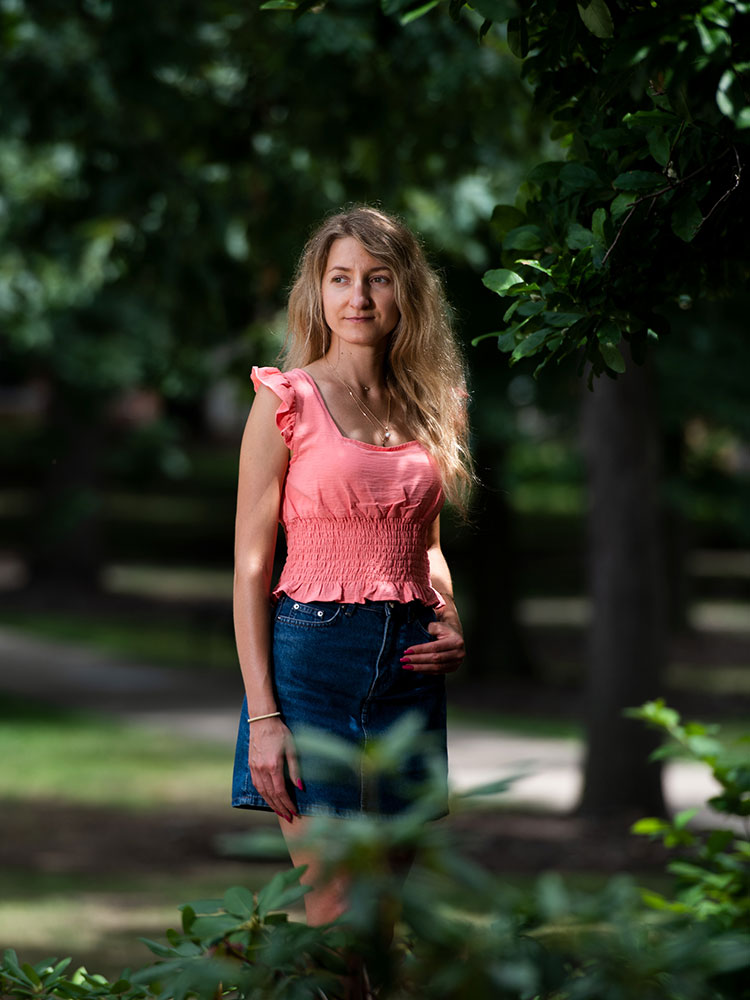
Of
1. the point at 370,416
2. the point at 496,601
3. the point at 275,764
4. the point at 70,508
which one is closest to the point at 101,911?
the point at 275,764

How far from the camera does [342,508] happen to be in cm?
290

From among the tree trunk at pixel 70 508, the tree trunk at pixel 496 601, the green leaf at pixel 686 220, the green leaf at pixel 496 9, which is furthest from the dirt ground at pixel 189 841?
the tree trunk at pixel 70 508

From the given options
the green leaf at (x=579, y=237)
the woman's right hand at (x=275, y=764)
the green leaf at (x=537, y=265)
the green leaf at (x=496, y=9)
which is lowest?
the woman's right hand at (x=275, y=764)

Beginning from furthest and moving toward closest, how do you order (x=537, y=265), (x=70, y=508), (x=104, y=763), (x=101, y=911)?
(x=70, y=508), (x=104, y=763), (x=101, y=911), (x=537, y=265)

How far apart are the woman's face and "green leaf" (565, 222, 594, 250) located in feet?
1.49

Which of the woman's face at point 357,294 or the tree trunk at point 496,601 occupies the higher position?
the woman's face at point 357,294

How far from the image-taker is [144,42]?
6797 millimetres

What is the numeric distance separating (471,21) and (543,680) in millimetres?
11604

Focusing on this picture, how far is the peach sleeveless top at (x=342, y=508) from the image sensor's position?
9.46 feet

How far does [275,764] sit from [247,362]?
7.49 meters

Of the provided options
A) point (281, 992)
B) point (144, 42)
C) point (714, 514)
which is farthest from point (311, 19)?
point (714, 514)

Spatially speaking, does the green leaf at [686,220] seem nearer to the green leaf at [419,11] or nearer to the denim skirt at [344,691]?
the green leaf at [419,11]

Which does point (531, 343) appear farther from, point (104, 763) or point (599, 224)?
point (104, 763)

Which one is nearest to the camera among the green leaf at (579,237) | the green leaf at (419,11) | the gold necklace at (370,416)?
the green leaf at (419,11)
